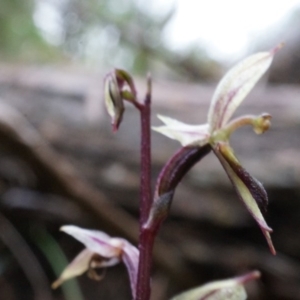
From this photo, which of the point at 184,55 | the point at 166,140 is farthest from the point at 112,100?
the point at 184,55

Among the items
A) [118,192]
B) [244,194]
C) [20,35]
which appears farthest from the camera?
[20,35]

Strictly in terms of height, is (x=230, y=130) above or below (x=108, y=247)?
above

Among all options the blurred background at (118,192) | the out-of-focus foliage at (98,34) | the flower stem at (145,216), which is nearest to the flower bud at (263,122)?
the flower stem at (145,216)

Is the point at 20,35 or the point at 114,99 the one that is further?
the point at 20,35

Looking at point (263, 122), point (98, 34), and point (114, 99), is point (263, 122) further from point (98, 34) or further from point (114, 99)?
point (98, 34)

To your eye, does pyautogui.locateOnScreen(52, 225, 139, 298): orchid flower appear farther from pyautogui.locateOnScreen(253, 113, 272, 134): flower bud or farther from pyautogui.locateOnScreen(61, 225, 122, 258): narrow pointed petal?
pyautogui.locateOnScreen(253, 113, 272, 134): flower bud

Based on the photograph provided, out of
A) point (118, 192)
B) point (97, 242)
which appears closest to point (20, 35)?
point (118, 192)

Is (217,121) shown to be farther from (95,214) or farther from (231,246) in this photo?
(231,246)
